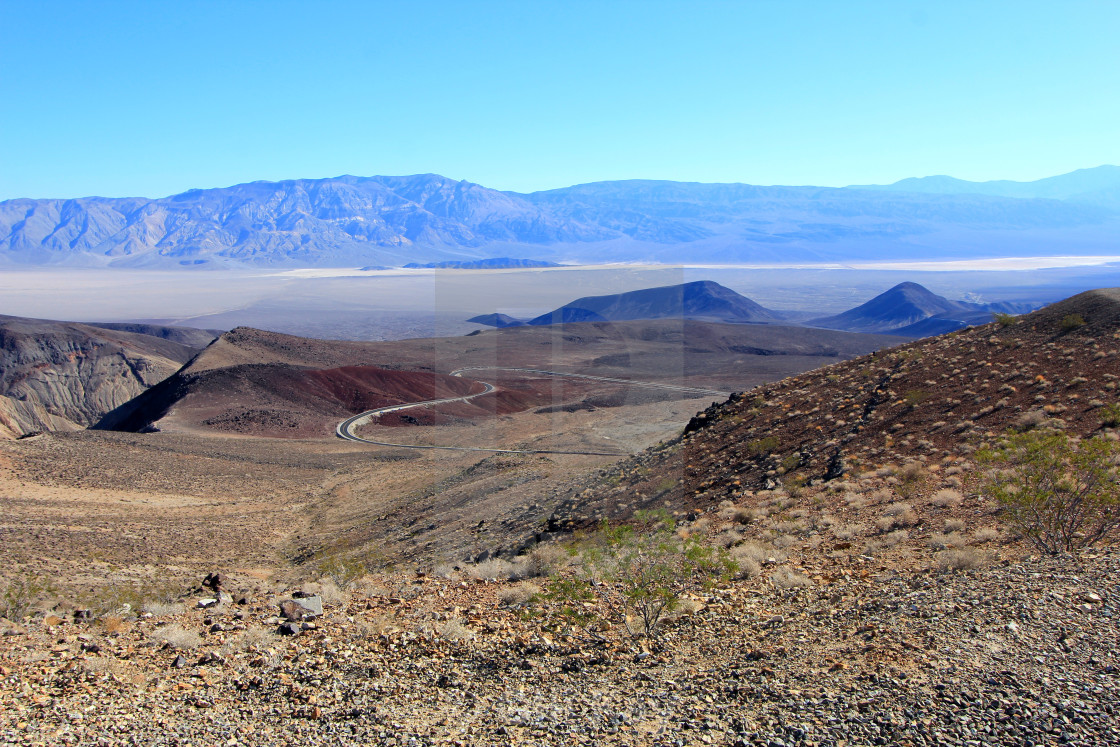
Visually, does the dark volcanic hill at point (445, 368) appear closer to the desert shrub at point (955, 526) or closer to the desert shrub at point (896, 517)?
the desert shrub at point (896, 517)

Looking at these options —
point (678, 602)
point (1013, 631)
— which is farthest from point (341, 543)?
point (1013, 631)

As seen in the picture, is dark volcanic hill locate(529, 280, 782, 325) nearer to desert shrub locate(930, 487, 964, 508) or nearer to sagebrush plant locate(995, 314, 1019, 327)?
sagebrush plant locate(995, 314, 1019, 327)

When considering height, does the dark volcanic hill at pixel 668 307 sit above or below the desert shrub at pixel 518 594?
above

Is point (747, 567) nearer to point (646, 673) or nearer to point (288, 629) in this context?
point (646, 673)

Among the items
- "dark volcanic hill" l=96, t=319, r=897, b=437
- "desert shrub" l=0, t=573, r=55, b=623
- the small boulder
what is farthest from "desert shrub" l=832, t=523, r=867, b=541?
"dark volcanic hill" l=96, t=319, r=897, b=437

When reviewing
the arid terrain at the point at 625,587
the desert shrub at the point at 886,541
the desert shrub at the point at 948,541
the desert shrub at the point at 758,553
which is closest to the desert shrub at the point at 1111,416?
the arid terrain at the point at 625,587

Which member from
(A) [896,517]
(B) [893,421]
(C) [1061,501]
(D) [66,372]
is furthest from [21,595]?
(D) [66,372]
